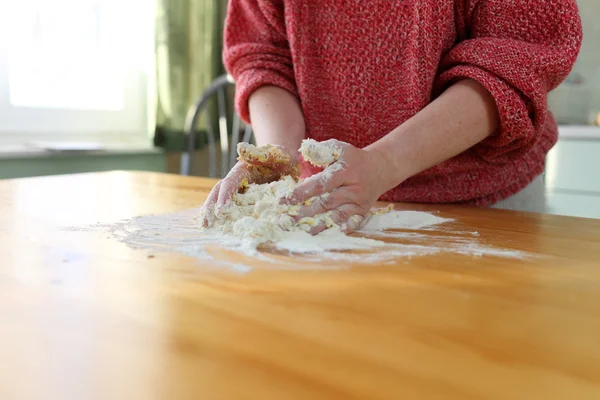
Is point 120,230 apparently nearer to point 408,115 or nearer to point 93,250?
point 93,250

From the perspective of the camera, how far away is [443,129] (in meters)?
0.73

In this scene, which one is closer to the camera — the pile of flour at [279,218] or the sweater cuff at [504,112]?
the pile of flour at [279,218]

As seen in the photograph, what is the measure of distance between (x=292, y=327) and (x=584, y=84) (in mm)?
2561

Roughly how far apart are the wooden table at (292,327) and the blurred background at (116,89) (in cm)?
132

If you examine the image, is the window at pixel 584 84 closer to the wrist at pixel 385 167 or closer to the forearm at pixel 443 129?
the forearm at pixel 443 129

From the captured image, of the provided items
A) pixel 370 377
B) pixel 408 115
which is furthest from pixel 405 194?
pixel 370 377

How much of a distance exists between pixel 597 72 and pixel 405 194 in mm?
1999

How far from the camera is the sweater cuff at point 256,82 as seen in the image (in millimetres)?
943

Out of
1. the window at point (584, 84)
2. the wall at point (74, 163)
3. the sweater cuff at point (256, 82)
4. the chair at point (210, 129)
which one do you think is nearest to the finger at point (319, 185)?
the sweater cuff at point (256, 82)

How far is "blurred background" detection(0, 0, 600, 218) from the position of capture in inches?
66.1

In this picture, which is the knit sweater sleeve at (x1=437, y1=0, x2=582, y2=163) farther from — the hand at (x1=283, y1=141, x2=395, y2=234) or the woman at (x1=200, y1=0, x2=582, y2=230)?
the hand at (x1=283, y1=141, x2=395, y2=234)

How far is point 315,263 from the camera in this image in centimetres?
46

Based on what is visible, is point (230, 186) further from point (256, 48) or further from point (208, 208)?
point (256, 48)

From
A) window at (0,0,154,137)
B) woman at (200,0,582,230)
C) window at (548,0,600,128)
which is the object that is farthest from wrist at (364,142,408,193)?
window at (548,0,600,128)
